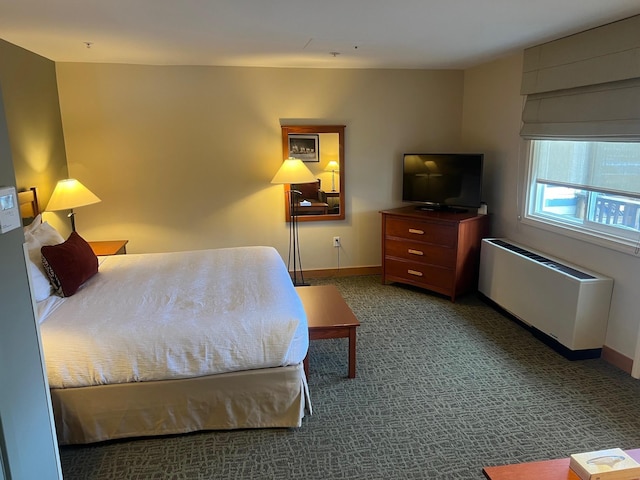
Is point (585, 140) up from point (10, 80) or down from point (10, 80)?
down

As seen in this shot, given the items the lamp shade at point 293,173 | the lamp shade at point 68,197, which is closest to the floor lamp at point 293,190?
the lamp shade at point 293,173

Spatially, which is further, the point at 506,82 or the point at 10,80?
the point at 506,82

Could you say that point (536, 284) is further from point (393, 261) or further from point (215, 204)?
point (215, 204)

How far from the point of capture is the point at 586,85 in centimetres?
312

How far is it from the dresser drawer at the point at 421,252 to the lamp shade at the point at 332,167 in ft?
3.22

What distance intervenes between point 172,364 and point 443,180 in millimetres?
3381

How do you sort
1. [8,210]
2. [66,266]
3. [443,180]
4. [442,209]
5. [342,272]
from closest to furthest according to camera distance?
[8,210] → [66,266] → [443,180] → [442,209] → [342,272]

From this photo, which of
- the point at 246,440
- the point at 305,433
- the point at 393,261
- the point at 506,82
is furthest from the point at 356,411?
the point at 506,82

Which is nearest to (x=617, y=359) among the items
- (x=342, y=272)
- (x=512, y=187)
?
(x=512, y=187)

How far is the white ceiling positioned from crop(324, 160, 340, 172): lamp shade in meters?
1.10

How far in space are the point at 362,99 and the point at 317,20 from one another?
2.07 m

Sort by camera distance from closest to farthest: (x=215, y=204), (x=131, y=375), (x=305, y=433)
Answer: (x=131, y=375) < (x=305, y=433) < (x=215, y=204)

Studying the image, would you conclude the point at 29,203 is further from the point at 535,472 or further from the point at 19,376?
the point at 535,472

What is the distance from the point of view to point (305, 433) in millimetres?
2414
